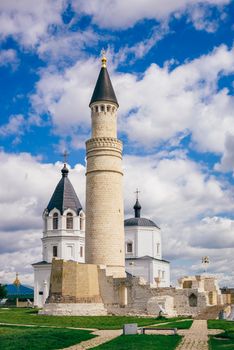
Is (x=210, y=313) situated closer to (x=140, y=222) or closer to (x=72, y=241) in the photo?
(x=72, y=241)

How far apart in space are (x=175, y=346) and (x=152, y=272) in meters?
37.5

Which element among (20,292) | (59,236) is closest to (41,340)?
(59,236)

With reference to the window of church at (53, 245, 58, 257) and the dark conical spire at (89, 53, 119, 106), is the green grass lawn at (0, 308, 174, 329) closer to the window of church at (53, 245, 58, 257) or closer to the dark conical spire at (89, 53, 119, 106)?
the dark conical spire at (89, 53, 119, 106)

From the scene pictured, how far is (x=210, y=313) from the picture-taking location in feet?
115

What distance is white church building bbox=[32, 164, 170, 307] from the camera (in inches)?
2032

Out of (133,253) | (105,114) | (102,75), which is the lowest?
(133,253)

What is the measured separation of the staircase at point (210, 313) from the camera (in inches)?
1339

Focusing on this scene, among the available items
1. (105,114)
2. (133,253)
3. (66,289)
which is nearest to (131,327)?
(66,289)

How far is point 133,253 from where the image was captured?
56.0 metres

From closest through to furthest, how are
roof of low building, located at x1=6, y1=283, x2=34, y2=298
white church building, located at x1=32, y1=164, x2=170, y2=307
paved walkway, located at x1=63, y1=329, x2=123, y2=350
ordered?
paved walkway, located at x1=63, y1=329, x2=123, y2=350 < white church building, located at x1=32, y1=164, x2=170, y2=307 < roof of low building, located at x1=6, y1=283, x2=34, y2=298

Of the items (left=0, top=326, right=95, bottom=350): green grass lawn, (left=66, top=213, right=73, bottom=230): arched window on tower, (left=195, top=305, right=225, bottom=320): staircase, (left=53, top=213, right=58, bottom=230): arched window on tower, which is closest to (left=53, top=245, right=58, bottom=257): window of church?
(left=53, top=213, right=58, bottom=230): arched window on tower

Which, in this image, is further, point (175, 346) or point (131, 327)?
point (131, 327)

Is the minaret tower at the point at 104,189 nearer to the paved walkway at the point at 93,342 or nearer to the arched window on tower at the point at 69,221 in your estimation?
the arched window on tower at the point at 69,221

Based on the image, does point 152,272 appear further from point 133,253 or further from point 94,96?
point 94,96
